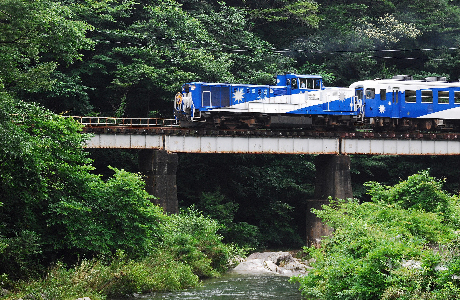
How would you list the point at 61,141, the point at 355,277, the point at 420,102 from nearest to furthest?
the point at 355,277, the point at 61,141, the point at 420,102

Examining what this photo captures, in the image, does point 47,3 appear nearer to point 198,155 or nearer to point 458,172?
point 198,155

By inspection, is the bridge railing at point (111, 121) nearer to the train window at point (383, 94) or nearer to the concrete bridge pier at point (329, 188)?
the concrete bridge pier at point (329, 188)

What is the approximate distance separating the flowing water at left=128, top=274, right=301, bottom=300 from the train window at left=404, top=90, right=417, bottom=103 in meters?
18.7

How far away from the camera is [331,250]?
24.3 meters

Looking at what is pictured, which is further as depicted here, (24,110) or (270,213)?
(270,213)

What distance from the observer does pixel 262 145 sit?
133 feet

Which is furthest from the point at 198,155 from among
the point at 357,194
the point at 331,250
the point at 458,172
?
the point at 331,250

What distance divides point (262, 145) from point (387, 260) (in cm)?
2260

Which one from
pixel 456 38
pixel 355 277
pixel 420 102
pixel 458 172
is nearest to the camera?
pixel 355 277

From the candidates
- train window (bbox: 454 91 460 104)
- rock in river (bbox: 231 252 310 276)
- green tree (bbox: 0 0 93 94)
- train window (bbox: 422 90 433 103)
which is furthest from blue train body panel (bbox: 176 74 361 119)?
green tree (bbox: 0 0 93 94)

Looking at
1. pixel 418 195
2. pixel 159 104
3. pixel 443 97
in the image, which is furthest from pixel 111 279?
pixel 443 97

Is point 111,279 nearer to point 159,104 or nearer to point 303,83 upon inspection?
point 303,83

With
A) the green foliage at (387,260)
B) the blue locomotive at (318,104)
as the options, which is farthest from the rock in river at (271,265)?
the green foliage at (387,260)

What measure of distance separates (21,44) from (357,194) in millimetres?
31609
